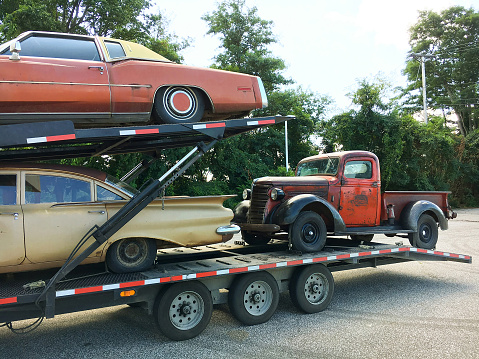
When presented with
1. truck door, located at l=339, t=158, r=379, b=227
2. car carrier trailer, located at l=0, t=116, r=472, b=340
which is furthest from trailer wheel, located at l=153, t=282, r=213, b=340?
truck door, located at l=339, t=158, r=379, b=227

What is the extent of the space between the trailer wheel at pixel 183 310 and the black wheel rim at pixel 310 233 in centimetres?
191

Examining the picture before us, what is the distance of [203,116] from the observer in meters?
5.36

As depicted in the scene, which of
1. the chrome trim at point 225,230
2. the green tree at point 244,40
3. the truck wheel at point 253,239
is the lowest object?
the truck wheel at point 253,239

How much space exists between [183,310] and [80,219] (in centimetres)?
150

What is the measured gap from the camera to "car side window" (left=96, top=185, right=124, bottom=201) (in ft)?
14.6

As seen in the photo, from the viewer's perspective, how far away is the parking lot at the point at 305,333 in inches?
164

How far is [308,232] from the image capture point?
6020mm

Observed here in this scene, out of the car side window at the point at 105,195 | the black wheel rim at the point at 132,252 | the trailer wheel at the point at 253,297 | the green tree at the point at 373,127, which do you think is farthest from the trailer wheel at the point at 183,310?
the green tree at the point at 373,127

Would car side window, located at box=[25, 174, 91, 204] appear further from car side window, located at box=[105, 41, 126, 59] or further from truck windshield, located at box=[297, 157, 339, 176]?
truck windshield, located at box=[297, 157, 339, 176]

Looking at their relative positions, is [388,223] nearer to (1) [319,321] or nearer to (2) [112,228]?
(1) [319,321]

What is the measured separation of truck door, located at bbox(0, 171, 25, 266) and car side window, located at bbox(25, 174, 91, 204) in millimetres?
129

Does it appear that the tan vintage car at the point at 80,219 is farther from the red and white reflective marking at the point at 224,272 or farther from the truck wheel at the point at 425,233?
the truck wheel at the point at 425,233

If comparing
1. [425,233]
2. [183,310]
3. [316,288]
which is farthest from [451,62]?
[183,310]

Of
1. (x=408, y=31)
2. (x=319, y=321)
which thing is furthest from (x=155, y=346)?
(x=408, y=31)
